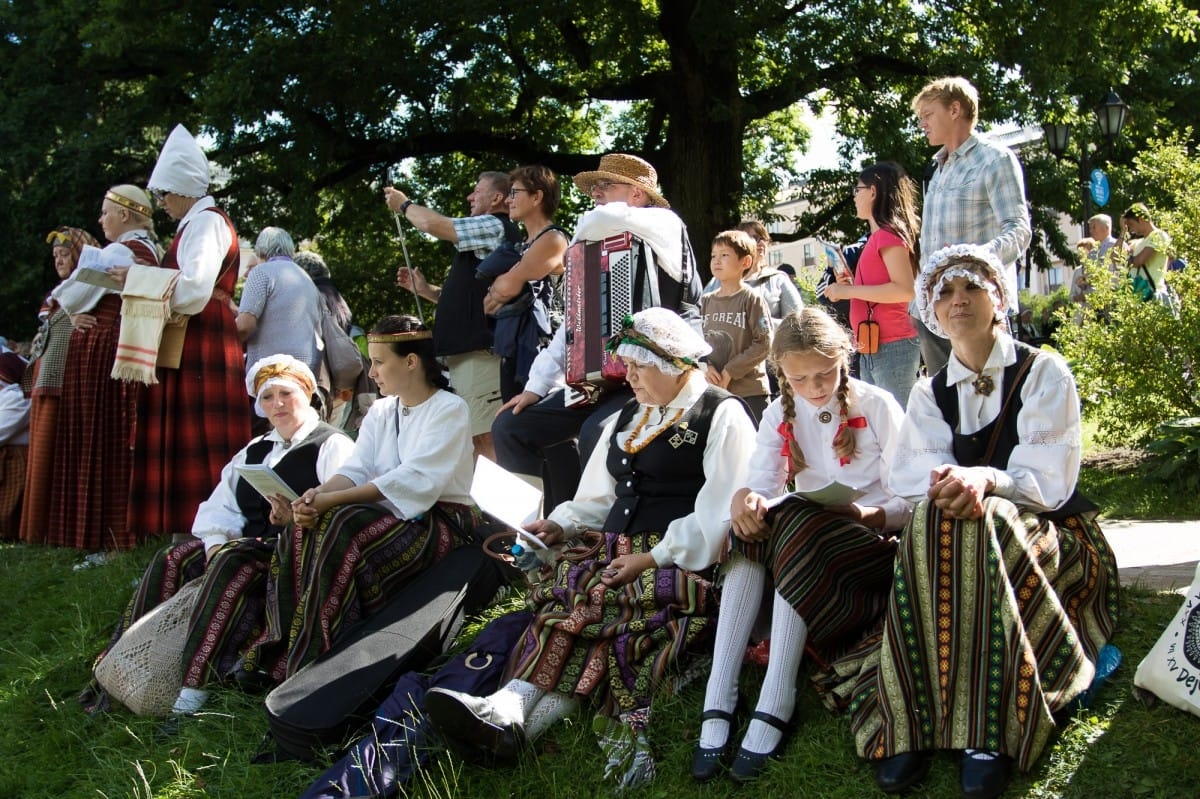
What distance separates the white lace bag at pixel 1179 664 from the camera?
2885 mm

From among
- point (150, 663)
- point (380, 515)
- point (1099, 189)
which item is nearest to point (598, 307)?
point (380, 515)

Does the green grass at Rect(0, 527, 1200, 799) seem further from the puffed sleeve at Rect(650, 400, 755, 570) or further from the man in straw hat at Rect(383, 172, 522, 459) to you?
the man in straw hat at Rect(383, 172, 522, 459)

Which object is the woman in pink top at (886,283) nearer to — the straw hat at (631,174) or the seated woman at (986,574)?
the straw hat at (631,174)

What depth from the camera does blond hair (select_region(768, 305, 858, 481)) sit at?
350cm

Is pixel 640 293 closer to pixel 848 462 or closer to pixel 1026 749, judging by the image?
pixel 848 462

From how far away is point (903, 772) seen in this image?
9.55ft

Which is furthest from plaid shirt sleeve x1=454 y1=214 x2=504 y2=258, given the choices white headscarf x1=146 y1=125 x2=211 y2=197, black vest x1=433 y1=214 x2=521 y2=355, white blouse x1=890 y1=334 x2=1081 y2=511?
white blouse x1=890 y1=334 x2=1081 y2=511

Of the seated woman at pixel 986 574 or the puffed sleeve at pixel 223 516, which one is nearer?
the seated woman at pixel 986 574

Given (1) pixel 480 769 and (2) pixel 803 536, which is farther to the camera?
(1) pixel 480 769

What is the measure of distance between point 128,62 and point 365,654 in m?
11.5

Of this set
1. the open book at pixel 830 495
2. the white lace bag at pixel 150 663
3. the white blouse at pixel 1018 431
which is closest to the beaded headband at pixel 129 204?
the white lace bag at pixel 150 663

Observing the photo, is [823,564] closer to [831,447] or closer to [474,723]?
[831,447]

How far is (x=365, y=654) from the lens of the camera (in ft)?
13.0

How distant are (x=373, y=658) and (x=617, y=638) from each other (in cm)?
90
